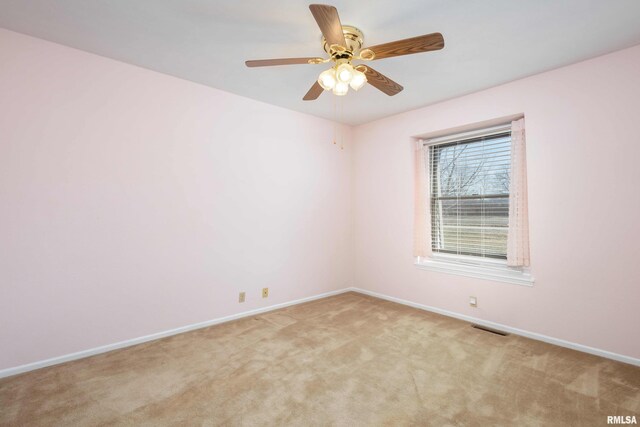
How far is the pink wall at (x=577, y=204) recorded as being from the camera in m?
2.49

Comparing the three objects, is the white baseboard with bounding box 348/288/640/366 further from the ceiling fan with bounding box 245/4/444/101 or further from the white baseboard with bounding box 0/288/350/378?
the ceiling fan with bounding box 245/4/444/101

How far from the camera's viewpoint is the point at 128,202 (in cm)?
280

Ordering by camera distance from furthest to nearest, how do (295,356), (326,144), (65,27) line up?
1. (326,144)
2. (295,356)
3. (65,27)

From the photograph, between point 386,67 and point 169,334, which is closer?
point 386,67

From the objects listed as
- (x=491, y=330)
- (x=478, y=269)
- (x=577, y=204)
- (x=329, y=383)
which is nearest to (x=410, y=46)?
(x=577, y=204)

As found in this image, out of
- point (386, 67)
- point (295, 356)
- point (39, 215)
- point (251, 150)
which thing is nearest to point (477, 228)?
point (386, 67)

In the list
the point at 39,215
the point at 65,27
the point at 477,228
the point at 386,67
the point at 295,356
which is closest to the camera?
the point at 65,27

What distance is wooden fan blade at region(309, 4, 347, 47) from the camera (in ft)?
4.95

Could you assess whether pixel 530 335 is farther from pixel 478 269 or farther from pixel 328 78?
pixel 328 78

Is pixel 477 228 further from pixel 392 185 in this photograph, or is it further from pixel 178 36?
pixel 178 36

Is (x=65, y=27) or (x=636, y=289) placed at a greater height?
(x=65, y=27)

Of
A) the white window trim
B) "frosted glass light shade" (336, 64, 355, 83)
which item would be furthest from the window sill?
"frosted glass light shade" (336, 64, 355, 83)

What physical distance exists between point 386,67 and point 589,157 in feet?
6.47

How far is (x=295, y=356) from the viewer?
2.60m
